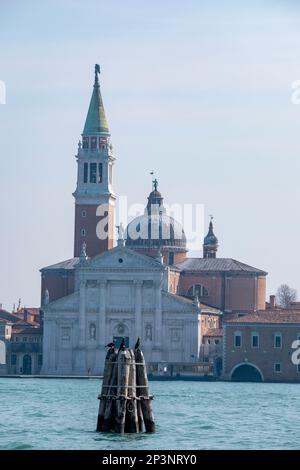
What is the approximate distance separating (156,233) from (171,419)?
2335 inches

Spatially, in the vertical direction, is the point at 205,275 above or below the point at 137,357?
above

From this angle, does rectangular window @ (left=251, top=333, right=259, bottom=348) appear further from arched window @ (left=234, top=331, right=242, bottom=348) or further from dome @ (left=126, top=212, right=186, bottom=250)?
dome @ (left=126, top=212, right=186, bottom=250)

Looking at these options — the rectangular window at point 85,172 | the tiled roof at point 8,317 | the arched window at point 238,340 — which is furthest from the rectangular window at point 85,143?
the arched window at point 238,340

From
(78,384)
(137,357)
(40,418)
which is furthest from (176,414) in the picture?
(78,384)

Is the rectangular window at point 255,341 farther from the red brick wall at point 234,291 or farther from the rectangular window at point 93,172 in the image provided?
the rectangular window at point 93,172

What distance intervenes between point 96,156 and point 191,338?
13.2 metres

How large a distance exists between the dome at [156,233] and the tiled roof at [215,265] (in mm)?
2276

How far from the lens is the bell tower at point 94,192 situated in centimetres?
10919

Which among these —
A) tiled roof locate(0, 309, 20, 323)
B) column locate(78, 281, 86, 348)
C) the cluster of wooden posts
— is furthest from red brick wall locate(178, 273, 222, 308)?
the cluster of wooden posts

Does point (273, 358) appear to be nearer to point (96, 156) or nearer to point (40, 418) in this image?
point (96, 156)

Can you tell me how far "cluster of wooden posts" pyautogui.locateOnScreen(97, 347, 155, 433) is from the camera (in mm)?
44531

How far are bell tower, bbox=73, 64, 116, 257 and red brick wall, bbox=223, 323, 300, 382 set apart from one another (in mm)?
14400

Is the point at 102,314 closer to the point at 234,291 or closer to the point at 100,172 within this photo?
the point at 234,291
